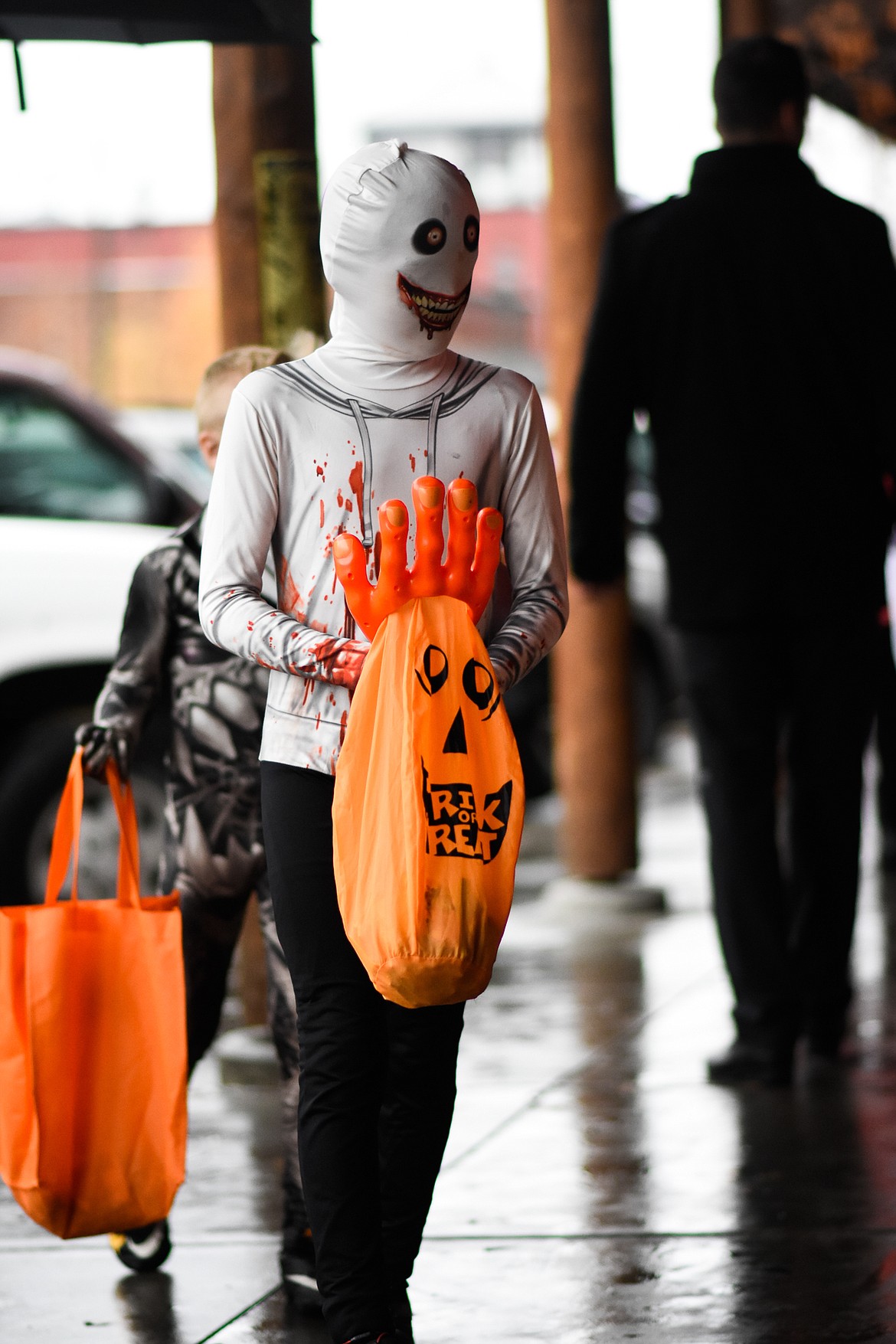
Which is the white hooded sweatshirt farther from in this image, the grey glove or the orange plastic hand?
the grey glove

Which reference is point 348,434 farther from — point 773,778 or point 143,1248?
point 773,778

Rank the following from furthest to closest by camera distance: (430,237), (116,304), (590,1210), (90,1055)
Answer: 1. (116,304)
2. (590,1210)
3. (90,1055)
4. (430,237)

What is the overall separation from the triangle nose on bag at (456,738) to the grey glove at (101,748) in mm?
990

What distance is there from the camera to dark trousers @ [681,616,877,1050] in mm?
4859

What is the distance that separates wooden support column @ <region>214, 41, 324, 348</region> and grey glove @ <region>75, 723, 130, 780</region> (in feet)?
5.62

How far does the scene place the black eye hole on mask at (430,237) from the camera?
3006mm

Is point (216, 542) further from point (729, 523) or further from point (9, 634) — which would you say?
point (9, 634)

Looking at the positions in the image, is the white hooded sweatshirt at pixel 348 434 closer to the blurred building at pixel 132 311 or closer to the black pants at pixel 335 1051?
the black pants at pixel 335 1051

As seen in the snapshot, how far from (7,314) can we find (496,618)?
51.7 m

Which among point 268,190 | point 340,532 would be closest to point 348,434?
point 340,532

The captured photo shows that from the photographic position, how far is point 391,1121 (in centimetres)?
321

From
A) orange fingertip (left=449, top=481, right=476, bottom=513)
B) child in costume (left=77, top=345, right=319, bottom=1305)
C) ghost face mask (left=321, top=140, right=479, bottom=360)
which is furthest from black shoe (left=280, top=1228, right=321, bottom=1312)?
ghost face mask (left=321, top=140, right=479, bottom=360)

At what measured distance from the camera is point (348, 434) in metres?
3.06

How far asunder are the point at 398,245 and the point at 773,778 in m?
2.27
